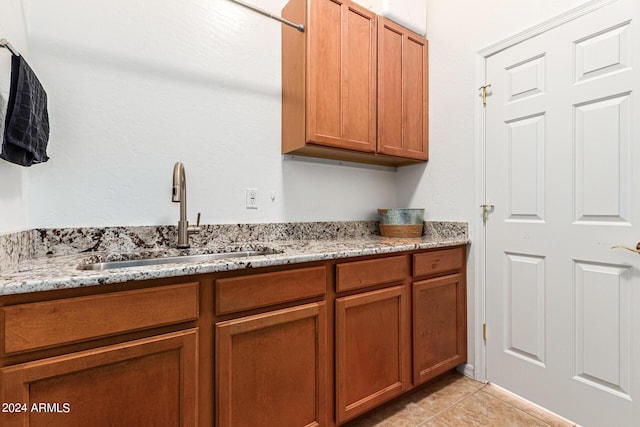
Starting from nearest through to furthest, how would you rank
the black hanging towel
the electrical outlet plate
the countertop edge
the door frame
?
the countertop edge
the black hanging towel
the electrical outlet plate
the door frame

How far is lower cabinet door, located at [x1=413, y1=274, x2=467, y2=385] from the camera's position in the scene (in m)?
1.68

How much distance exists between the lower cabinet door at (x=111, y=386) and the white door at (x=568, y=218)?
5.67 ft

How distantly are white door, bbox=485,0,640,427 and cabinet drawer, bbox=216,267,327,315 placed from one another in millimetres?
1221

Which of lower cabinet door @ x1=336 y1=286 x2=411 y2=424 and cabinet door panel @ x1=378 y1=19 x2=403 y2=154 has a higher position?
cabinet door panel @ x1=378 y1=19 x2=403 y2=154

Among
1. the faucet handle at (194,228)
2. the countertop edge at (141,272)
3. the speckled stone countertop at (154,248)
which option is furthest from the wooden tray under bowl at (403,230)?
the faucet handle at (194,228)

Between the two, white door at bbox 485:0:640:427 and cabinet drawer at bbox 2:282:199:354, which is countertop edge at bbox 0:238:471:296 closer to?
cabinet drawer at bbox 2:282:199:354

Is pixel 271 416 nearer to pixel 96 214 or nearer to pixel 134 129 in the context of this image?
pixel 96 214

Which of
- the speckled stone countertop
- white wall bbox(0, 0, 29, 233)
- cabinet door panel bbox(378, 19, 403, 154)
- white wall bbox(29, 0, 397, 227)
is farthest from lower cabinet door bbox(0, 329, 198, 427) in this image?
cabinet door panel bbox(378, 19, 403, 154)

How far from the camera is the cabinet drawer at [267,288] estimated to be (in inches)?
42.1

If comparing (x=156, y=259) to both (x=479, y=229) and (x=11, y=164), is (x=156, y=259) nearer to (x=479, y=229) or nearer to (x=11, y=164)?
(x=11, y=164)

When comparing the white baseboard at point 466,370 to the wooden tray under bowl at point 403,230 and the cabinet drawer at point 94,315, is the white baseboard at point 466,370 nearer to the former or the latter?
the wooden tray under bowl at point 403,230

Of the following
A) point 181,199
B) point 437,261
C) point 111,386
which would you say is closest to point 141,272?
point 111,386

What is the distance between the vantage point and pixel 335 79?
1.74 meters

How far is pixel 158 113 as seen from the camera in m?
1.52
